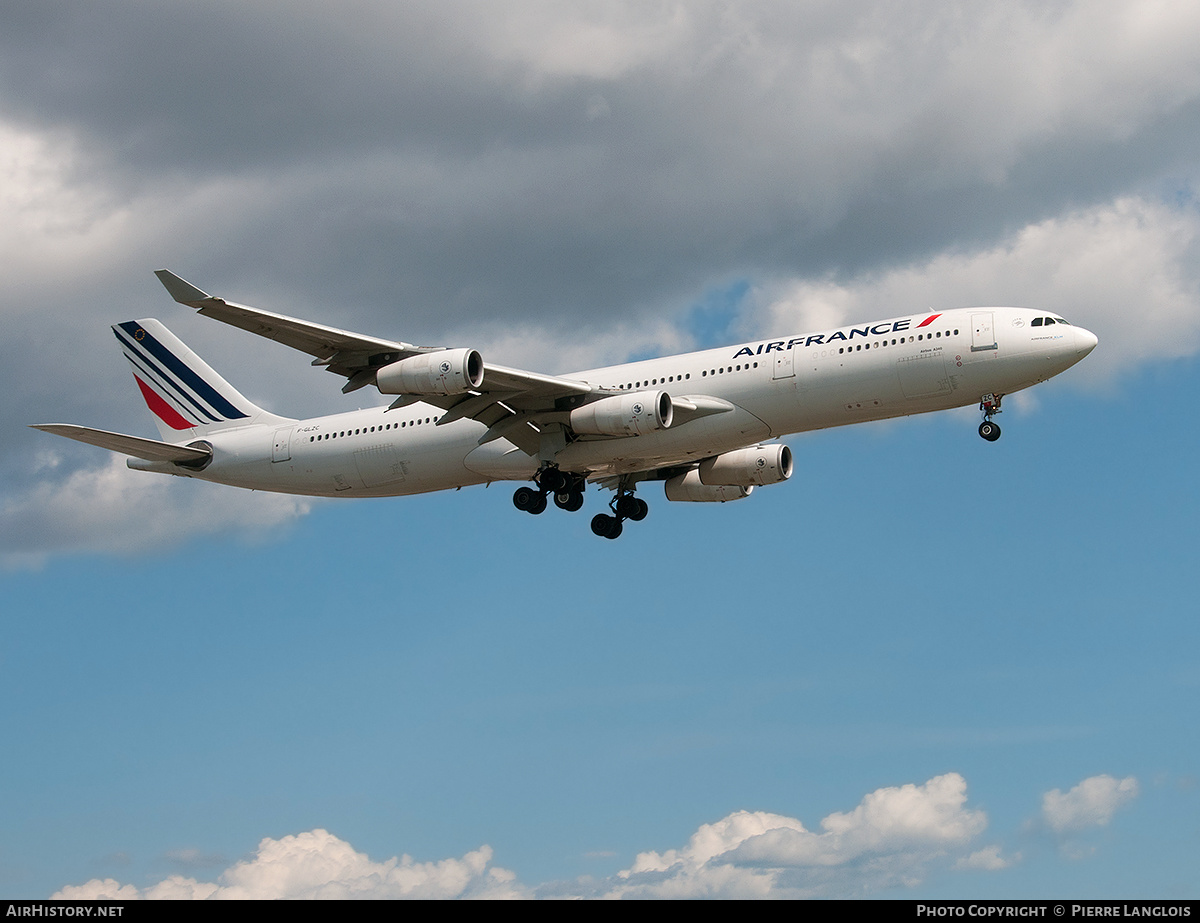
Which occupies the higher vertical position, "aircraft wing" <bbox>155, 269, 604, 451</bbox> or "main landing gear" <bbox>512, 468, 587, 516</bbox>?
"aircraft wing" <bbox>155, 269, 604, 451</bbox>

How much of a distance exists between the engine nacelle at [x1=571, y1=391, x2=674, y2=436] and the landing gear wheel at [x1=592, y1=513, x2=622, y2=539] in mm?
8837

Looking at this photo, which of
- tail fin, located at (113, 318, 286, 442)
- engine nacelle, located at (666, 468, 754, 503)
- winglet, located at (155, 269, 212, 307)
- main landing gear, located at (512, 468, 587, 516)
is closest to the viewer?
A: winglet, located at (155, 269, 212, 307)

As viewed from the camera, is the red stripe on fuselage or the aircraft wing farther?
the red stripe on fuselage

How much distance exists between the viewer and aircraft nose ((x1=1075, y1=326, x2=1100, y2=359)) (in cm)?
4162

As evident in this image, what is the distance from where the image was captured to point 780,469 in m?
50.3

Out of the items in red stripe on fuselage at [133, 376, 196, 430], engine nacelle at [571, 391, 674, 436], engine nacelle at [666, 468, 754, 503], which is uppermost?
red stripe on fuselage at [133, 376, 196, 430]

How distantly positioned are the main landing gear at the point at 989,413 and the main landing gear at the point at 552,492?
47.0 ft

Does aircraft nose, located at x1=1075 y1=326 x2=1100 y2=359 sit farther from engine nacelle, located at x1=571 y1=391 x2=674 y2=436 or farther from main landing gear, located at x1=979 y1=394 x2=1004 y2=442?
engine nacelle, located at x1=571 y1=391 x2=674 y2=436

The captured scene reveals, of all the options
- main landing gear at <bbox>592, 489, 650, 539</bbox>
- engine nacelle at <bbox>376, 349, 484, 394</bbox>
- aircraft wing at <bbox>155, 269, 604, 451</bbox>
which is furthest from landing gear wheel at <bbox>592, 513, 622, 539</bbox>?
engine nacelle at <bbox>376, 349, 484, 394</bbox>

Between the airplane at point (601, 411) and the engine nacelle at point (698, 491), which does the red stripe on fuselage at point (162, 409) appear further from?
the engine nacelle at point (698, 491)

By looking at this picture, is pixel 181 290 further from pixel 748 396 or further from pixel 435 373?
pixel 748 396

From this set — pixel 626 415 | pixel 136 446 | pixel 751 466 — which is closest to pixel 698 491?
pixel 751 466

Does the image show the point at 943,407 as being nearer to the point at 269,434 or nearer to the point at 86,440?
the point at 269,434
